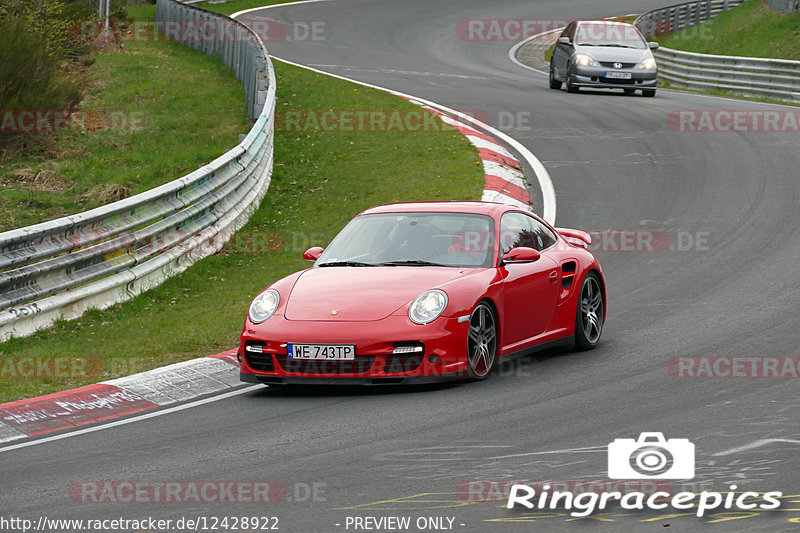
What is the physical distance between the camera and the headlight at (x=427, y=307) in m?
8.55

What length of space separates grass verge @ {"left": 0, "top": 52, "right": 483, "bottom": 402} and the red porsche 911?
1412mm

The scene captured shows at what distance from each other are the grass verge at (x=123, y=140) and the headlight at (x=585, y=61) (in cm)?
724

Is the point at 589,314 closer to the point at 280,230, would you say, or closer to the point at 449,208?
the point at 449,208

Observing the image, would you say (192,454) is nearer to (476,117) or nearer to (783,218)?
(783,218)

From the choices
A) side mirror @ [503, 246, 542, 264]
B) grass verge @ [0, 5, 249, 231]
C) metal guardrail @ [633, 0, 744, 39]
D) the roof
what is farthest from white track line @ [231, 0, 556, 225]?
metal guardrail @ [633, 0, 744, 39]

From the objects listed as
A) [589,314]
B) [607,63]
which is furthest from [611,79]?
[589,314]

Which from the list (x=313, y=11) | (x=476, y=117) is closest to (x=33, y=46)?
(x=476, y=117)

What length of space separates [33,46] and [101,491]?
14.1 metres

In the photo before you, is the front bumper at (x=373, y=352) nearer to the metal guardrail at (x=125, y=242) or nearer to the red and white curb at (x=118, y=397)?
the red and white curb at (x=118, y=397)

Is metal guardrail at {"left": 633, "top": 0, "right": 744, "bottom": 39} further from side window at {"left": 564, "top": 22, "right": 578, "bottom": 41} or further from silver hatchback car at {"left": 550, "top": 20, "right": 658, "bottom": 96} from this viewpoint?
silver hatchback car at {"left": 550, "top": 20, "right": 658, "bottom": 96}

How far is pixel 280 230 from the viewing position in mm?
15258

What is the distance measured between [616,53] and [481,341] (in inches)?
736

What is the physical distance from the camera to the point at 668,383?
852cm

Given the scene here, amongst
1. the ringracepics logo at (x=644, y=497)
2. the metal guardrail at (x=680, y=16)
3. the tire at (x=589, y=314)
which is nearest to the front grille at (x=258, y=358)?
the tire at (x=589, y=314)
